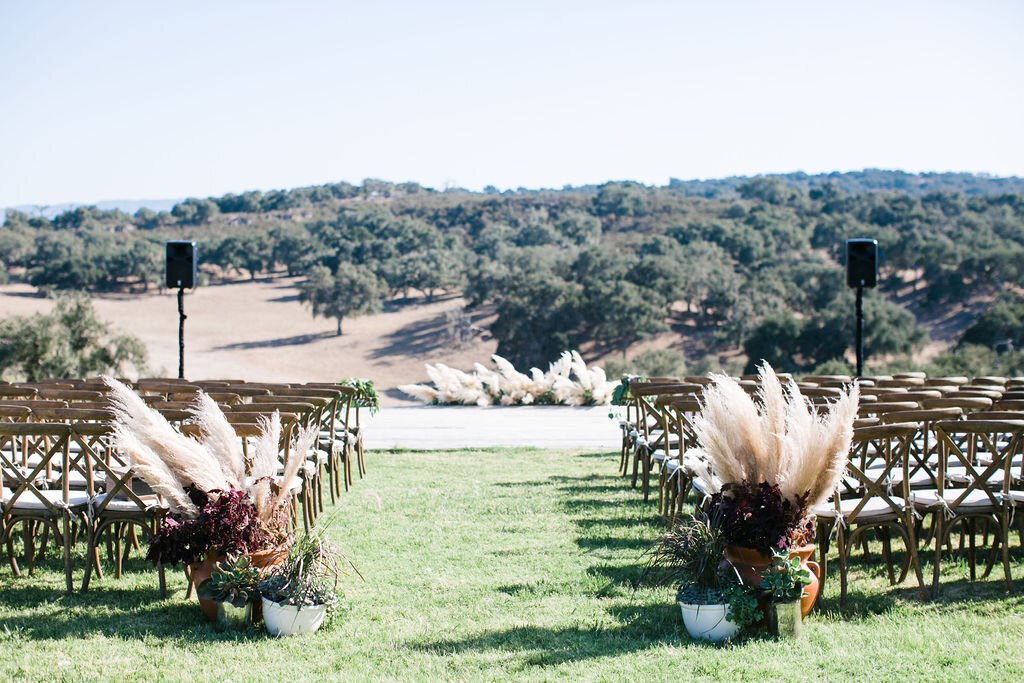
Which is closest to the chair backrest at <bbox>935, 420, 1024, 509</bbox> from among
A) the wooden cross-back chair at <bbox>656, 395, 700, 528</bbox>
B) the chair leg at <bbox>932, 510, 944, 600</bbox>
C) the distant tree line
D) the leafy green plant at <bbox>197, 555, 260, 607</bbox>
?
the chair leg at <bbox>932, 510, 944, 600</bbox>

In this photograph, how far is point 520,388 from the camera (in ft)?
51.9

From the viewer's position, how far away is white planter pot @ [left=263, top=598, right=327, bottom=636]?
15.4 ft

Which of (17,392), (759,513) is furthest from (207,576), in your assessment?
(17,392)

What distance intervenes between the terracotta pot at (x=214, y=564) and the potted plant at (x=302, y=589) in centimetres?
7

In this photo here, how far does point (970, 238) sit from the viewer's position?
45031 mm

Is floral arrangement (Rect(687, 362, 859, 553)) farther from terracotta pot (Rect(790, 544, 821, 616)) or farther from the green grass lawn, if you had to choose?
the green grass lawn

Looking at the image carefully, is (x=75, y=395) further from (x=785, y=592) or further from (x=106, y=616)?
(x=785, y=592)

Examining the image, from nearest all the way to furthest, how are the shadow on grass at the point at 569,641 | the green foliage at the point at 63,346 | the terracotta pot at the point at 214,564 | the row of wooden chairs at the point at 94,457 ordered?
the shadow on grass at the point at 569,641, the terracotta pot at the point at 214,564, the row of wooden chairs at the point at 94,457, the green foliage at the point at 63,346

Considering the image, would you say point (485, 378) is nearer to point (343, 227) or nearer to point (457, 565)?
point (457, 565)

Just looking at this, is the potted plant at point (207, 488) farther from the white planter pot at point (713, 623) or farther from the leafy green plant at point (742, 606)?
the leafy green plant at point (742, 606)

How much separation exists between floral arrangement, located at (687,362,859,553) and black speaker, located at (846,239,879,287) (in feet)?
29.7

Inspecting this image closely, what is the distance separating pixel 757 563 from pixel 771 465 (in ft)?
1.46

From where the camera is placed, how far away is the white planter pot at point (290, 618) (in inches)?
185

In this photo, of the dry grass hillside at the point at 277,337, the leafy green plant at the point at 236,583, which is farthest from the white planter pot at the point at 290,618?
the dry grass hillside at the point at 277,337
